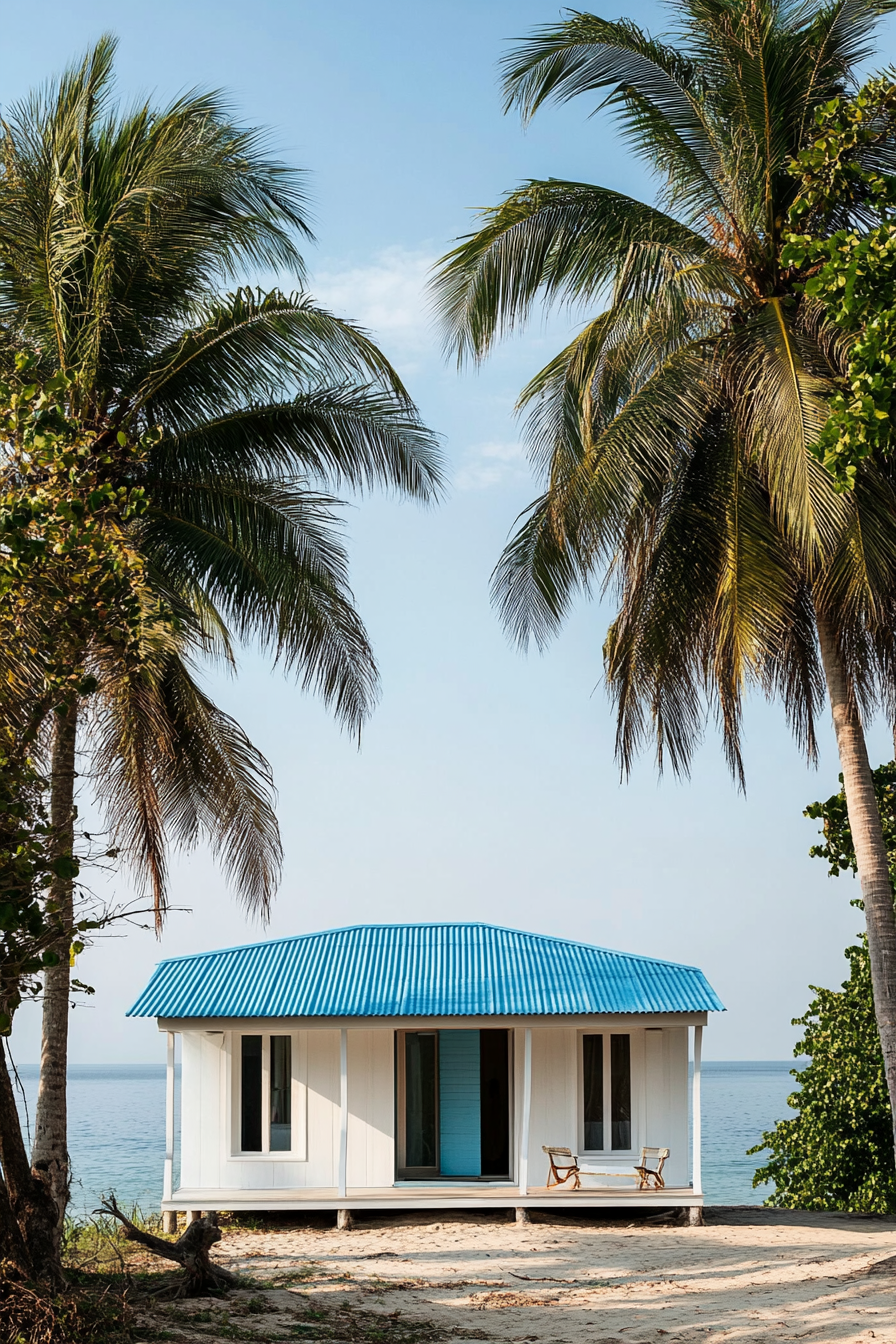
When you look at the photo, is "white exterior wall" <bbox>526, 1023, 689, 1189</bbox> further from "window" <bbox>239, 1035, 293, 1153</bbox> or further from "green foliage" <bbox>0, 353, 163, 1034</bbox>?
"green foliage" <bbox>0, 353, 163, 1034</bbox>

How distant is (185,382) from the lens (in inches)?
485

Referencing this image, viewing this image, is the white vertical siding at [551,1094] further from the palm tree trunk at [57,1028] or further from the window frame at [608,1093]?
the palm tree trunk at [57,1028]

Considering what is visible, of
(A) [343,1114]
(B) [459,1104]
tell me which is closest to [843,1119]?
(B) [459,1104]

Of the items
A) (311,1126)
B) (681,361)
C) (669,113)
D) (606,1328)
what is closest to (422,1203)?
(311,1126)

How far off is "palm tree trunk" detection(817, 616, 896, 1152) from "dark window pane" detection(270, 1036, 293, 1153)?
7.93m

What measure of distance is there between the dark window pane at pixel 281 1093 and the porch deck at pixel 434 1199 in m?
0.86

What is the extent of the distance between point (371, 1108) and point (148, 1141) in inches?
1924

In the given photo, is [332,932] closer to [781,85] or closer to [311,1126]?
[311,1126]

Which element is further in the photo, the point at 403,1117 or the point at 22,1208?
the point at 403,1117

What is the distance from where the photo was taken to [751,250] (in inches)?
507

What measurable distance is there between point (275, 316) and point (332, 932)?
1019cm

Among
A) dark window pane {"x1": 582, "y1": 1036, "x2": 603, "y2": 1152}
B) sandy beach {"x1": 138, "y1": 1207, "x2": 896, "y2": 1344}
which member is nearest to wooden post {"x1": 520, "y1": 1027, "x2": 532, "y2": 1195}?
sandy beach {"x1": 138, "y1": 1207, "x2": 896, "y2": 1344}

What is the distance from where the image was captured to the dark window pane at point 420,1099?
17688 mm

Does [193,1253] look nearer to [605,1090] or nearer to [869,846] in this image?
[869,846]
